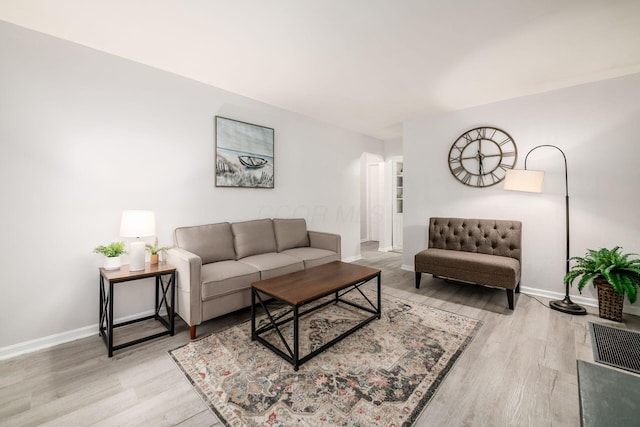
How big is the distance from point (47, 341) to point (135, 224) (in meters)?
1.15

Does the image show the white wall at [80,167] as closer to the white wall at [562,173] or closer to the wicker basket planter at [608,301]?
the white wall at [562,173]

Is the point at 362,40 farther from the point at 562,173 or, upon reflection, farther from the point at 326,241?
the point at 562,173

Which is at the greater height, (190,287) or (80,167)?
(80,167)

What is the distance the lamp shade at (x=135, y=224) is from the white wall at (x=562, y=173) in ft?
12.4

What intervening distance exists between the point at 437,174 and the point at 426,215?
65cm

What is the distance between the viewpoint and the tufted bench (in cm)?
286

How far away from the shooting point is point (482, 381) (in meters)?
1.72

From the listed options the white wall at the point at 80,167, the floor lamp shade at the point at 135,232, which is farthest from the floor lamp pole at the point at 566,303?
the floor lamp shade at the point at 135,232

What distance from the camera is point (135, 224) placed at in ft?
7.34

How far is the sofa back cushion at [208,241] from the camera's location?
2.73 meters

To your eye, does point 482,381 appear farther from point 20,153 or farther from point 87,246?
point 20,153

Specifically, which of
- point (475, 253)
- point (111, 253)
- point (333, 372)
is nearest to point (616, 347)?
point (475, 253)

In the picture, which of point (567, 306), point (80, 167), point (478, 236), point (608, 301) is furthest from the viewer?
point (478, 236)

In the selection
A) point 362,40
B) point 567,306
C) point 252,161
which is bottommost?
point 567,306
